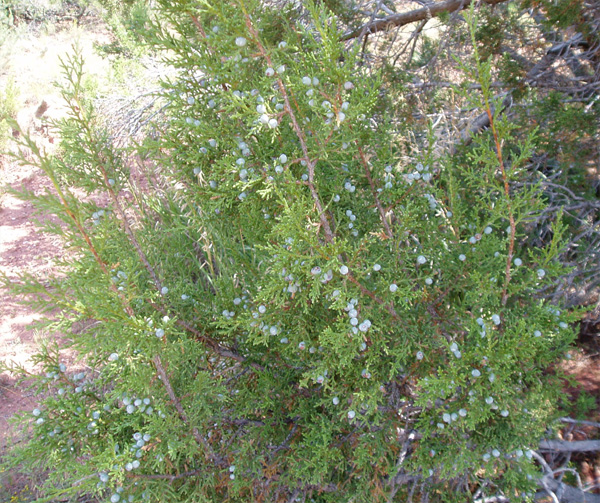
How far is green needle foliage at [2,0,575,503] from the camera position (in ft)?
4.66

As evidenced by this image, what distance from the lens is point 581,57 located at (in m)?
3.16

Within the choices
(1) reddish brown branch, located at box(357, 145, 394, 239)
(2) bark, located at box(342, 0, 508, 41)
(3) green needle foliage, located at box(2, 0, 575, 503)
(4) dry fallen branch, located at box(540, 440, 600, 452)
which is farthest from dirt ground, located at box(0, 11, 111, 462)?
(4) dry fallen branch, located at box(540, 440, 600, 452)

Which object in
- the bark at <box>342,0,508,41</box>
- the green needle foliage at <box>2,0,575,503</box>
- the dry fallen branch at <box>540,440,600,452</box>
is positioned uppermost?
the bark at <box>342,0,508,41</box>

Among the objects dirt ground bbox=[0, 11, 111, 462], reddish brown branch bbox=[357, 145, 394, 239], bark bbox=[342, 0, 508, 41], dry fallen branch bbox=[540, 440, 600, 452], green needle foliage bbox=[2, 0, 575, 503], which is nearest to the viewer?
green needle foliage bbox=[2, 0, 575, 503]

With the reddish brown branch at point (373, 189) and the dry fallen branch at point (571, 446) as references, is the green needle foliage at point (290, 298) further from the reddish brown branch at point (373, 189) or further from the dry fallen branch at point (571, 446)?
the dry fallen branch at point (571, 446)

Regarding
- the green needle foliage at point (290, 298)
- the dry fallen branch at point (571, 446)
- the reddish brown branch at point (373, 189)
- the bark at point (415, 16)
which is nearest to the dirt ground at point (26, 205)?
the green needle foliage at point (290, 298)

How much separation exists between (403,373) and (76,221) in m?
1.57

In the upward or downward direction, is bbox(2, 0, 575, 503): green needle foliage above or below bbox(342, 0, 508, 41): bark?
below

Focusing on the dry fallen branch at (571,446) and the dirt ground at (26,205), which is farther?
the dirt ground at (26,205)

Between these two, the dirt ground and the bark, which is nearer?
→ the bark

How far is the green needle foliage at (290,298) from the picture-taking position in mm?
1421

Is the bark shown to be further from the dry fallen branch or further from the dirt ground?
the dry fallen branch

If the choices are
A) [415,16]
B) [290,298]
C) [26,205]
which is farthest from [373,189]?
[26,205]

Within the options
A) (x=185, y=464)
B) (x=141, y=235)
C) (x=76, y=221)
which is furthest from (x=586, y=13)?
(x=185, y=464)
